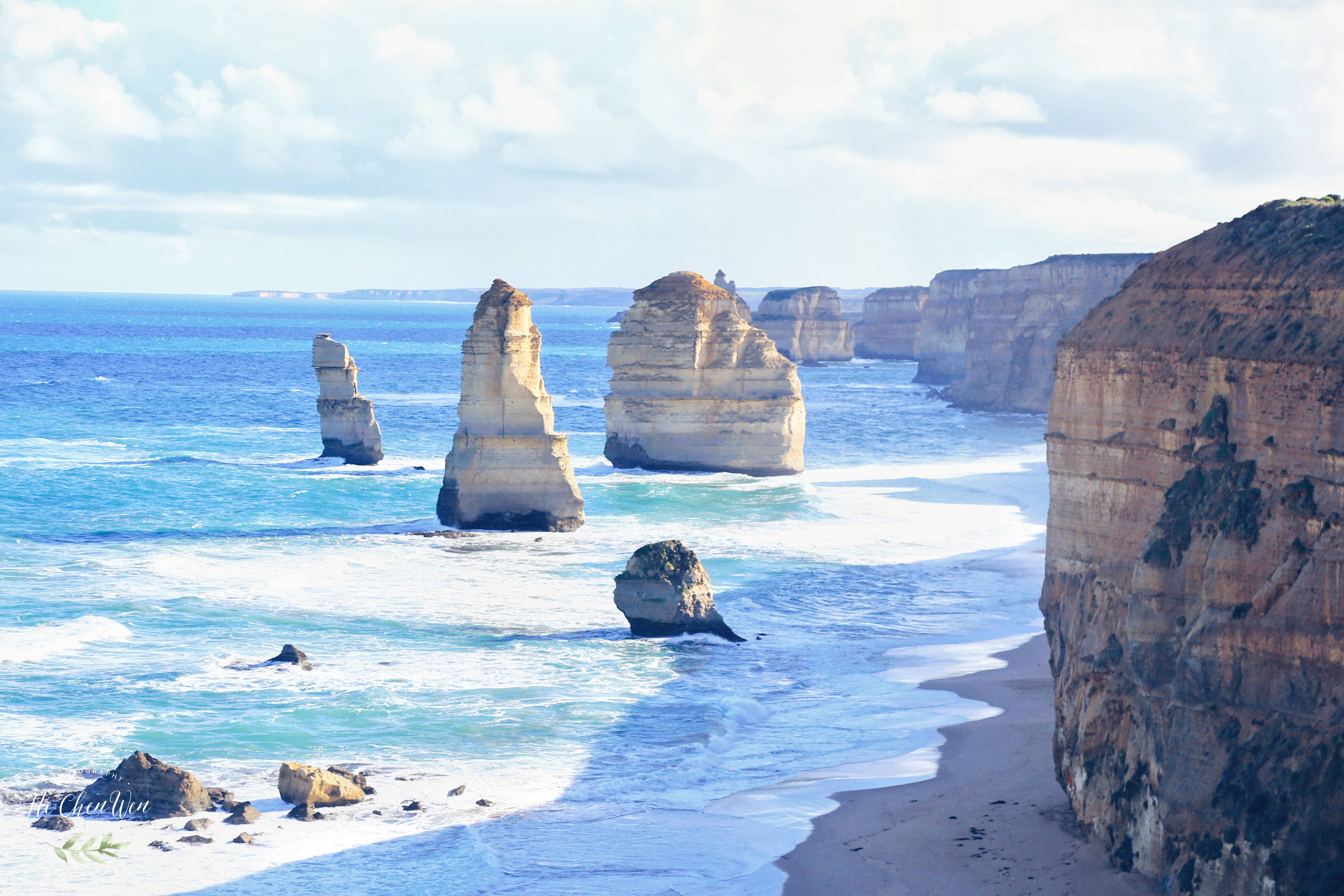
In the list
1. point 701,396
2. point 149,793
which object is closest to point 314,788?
point 149,793

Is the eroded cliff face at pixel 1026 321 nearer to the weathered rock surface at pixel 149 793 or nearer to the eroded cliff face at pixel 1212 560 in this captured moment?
the eroded cliff face at pixel 1212 560

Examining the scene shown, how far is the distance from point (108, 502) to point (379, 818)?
30.8m

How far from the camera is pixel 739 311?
191 feet

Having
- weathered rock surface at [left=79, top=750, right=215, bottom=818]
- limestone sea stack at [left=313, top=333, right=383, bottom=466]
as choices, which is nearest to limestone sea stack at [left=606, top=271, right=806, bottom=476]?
limestone sea stack at [left=313, top=333, right=383, bottom=466]

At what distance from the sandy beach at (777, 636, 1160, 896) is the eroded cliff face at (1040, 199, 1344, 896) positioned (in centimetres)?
52

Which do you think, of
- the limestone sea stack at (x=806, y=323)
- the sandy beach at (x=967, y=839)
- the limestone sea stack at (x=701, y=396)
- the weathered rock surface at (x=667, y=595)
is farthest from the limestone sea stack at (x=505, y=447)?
A: the limestone sea stack at (x=806, y=323)

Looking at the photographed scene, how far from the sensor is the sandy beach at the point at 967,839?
47.4ft

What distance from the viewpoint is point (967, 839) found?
52.6 feet

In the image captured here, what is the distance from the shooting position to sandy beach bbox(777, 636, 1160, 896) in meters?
14.5

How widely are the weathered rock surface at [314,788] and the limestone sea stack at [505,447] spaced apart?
72.7ft

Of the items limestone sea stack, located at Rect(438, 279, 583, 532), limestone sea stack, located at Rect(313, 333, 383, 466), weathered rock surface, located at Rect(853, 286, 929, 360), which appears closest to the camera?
limestone sea stack, located at Rect(438, 279, 583, 532)

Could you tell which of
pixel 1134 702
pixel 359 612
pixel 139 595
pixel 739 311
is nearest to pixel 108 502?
pixel 139 595

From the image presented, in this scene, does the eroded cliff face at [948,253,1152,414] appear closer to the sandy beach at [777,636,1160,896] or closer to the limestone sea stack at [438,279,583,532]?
the limestone sea stack at [438,279,583,532]

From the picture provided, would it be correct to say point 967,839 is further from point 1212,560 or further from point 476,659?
point 476,659
